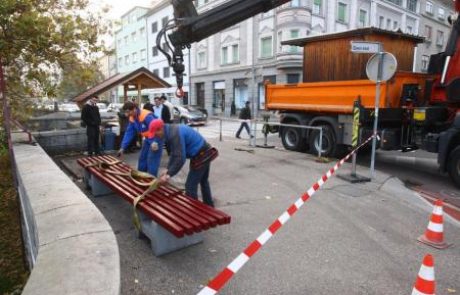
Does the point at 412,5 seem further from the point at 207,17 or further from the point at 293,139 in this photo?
the point at 207,17

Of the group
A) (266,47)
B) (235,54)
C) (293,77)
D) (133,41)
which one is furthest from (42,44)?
(133,41)

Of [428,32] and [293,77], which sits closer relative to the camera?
[293,77]

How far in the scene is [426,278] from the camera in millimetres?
2455

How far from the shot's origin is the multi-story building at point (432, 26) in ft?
126

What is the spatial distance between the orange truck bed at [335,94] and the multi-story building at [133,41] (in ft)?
123

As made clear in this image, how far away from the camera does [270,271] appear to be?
3477 mm

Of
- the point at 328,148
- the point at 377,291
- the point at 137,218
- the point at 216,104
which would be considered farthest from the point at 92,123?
the point at 216,104

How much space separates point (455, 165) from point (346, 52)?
433cm

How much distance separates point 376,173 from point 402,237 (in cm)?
387

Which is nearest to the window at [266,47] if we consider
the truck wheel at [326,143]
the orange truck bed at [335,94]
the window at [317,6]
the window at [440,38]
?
the window at [317,6]

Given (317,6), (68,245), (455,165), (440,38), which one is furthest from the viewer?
(440,38)

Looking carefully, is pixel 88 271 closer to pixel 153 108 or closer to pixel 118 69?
pixel 153 108

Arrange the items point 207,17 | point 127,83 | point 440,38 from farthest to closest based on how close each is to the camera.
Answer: point 440,38, point 127,83, point 207,17

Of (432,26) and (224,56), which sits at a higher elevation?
(432,26)
